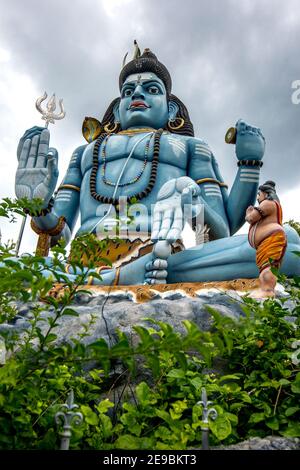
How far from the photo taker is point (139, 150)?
15.7ft

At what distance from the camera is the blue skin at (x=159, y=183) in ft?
11.8

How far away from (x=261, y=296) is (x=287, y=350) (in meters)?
0.88

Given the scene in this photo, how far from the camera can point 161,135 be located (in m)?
4.88

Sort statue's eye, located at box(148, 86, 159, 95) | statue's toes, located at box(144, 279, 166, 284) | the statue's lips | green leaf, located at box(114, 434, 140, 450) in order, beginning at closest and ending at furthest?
green leaf, located at box(114, 434, 140, 450)
statue's toes, located at box(144, 279, 166, 284)
the statue's lips
statue's eye, located at box(148, 86, 159, 95)

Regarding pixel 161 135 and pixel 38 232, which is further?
pixel 161 135

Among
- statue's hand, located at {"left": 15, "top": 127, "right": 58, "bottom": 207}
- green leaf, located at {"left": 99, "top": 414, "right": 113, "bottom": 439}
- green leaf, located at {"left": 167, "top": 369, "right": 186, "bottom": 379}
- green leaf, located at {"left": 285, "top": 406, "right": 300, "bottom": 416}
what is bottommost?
green leaf, located at {"left": 99, "top": 414, "right": 113, "bottom": 439}

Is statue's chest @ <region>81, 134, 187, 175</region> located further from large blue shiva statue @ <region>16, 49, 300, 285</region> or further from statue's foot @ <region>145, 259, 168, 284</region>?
statue's foot @ <region>145, 259, 168, 284</region>

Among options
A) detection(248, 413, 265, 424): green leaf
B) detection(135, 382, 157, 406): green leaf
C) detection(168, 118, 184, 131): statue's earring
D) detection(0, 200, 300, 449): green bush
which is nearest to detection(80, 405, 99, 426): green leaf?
detection(0, 200, 300, 449): green bush

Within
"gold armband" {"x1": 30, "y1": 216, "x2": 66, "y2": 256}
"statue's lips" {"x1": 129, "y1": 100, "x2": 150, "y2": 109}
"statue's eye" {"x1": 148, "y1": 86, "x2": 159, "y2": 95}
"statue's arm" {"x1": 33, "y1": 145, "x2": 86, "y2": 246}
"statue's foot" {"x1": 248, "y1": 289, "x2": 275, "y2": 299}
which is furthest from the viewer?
"statue's eye" {"x1": 148, "y1": 86, "x2": 159, "y2": 95}

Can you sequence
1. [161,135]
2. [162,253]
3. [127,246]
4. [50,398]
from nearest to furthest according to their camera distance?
[50,398] → [162,253] → [127,246] → [161,135]

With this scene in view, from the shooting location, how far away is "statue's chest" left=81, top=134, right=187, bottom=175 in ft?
15.6

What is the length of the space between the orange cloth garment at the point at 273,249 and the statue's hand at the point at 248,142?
159cm

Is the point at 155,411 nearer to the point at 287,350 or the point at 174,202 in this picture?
the point at 287,350
